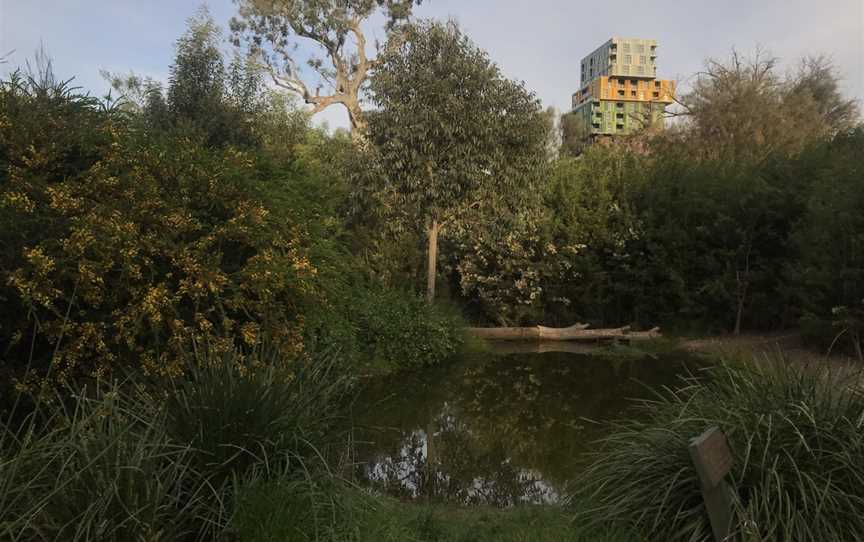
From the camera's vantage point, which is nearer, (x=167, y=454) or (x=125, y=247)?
(x=167, y=454)

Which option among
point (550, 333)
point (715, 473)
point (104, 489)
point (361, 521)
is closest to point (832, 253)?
point (550, 333)

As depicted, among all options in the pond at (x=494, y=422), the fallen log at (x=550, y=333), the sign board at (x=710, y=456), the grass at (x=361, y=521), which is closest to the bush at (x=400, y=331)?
the pond at (x=494, y=422)

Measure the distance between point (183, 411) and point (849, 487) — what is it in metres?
3.36

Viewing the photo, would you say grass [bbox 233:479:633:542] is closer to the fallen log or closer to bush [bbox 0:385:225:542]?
bush [bbox 0:385:225:542]

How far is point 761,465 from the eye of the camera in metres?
3.25

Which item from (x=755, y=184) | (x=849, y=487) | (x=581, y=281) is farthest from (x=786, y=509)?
(x=581, y=281)

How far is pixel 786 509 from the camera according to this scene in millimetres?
3193

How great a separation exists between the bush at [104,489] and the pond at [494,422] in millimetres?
1226

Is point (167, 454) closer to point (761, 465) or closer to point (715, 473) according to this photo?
point (715, 473)

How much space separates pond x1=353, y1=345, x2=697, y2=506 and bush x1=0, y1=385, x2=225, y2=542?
123cm

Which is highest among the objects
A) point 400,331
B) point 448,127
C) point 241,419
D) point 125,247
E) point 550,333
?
point 448,127

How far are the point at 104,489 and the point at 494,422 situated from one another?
6094mm

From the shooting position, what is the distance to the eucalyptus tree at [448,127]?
13359 mm

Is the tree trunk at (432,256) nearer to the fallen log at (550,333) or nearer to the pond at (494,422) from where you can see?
the pond at (494,422)
